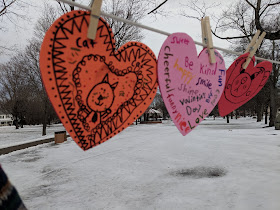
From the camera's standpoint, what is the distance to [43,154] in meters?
8.99

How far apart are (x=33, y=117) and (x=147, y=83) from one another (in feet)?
137

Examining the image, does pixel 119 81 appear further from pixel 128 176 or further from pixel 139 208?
pixel 128 176

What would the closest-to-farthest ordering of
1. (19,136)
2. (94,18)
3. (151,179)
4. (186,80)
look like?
(94,18) < (186,80) < (151,179) < (19,136)

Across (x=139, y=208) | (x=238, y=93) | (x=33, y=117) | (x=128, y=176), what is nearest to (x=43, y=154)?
(x=128, y=176)

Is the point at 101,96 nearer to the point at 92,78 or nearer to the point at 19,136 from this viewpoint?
the point at 92,78

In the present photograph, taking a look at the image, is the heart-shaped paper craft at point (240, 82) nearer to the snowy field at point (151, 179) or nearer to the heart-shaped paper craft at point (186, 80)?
the heart-shaped paper craft at point (186, 80)

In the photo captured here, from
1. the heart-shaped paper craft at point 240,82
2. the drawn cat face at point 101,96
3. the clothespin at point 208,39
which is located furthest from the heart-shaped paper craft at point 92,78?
the heart-shaped paper craft at point 240,82

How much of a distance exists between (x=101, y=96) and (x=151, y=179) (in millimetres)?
5135

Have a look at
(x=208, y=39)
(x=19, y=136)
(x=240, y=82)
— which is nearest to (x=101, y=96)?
(x=208, y=39)

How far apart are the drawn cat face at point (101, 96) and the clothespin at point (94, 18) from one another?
0.63ft

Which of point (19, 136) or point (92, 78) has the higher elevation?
point (92, 78)

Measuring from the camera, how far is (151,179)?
5.62m

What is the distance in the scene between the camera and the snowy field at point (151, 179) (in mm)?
4258

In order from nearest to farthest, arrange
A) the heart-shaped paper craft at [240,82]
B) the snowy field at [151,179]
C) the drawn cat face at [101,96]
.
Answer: the drawn cat face at [101,96]
the heart-shaped paper craft at [240,82]
the snowy field at [151,179]
